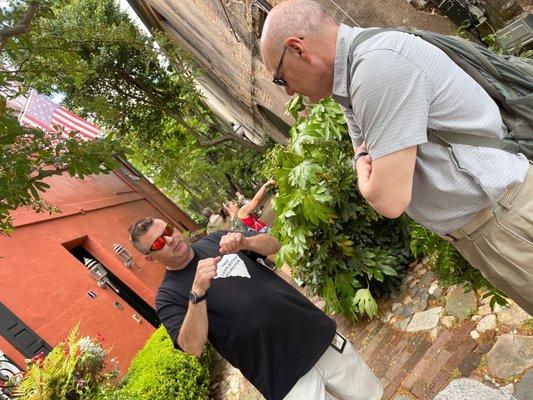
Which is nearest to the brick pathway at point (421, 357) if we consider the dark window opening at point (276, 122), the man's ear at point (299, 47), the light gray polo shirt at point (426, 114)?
the light gray polo shirt at point (426, 114)

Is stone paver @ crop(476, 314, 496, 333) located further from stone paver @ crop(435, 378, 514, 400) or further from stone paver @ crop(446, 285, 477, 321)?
stone paver @ crop(435, 378, 514, 400)

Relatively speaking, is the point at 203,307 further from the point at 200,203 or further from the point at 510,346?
the point at 200,203

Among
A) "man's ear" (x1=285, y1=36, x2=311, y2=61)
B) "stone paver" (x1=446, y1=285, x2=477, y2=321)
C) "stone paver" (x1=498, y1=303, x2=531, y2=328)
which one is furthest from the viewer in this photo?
"stone paver" (x1=446, y1=285, x2=477, y2=321)

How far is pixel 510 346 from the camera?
3492mm

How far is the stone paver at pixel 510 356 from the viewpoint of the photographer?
331cm

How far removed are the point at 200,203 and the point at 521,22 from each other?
79.3 ft

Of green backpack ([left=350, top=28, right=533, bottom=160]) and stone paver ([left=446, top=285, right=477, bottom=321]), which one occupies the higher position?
green backpack ([left=350, top=28, right=533, bottom=160])

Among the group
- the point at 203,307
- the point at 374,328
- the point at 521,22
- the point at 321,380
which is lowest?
the point at 374,328

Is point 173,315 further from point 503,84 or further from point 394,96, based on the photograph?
point 503,84

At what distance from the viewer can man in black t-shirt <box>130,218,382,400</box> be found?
2.82 metres

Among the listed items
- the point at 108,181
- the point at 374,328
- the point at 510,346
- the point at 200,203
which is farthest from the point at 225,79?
the point at 200,203

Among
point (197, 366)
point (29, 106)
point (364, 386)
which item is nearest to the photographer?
point (364, 386)

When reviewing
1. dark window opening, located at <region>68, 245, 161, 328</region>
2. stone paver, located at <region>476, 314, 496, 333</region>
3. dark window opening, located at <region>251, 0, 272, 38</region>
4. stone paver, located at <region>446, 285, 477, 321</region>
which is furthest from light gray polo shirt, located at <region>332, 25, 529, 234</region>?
dark window opening, located at <region>68, 245, 161, 328</region>

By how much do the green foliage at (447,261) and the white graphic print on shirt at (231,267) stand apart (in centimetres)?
216
